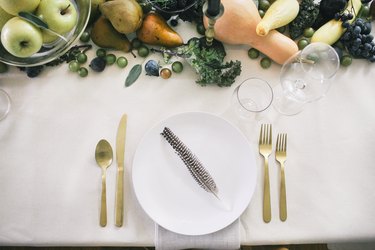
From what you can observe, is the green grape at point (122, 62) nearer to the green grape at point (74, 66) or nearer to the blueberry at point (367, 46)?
the green grape at point (74, 66)

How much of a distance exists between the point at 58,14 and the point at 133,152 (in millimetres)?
332

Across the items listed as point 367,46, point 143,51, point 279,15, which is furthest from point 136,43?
point 367,46

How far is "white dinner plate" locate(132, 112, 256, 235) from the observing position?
2.35 ft

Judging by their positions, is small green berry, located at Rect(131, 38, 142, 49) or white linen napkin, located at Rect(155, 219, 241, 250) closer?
white linen napkin, located at Rect(155, 219, 241, 250)

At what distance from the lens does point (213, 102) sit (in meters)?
0.80

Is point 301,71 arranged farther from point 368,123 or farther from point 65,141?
point 65,141

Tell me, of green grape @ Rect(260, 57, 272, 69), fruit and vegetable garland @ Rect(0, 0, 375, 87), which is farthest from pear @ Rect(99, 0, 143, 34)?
green grape @ Rect(260, 57, 272, 69)

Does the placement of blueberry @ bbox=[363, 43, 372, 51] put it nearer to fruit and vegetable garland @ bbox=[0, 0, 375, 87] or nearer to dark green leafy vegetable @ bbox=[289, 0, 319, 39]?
fruit and vegetable garland @ bbox=[0, 0, 375, 87]

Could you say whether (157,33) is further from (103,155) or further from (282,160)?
(282,160)

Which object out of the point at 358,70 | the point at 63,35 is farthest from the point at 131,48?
the point at 358,70

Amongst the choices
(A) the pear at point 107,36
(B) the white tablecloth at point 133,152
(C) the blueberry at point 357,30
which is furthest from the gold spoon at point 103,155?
(C) the blueberry at point 357,30

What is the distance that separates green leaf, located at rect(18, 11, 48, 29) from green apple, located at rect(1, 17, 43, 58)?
0.04ft

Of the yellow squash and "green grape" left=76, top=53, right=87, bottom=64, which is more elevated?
the yellow squash

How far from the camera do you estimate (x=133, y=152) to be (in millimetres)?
769
